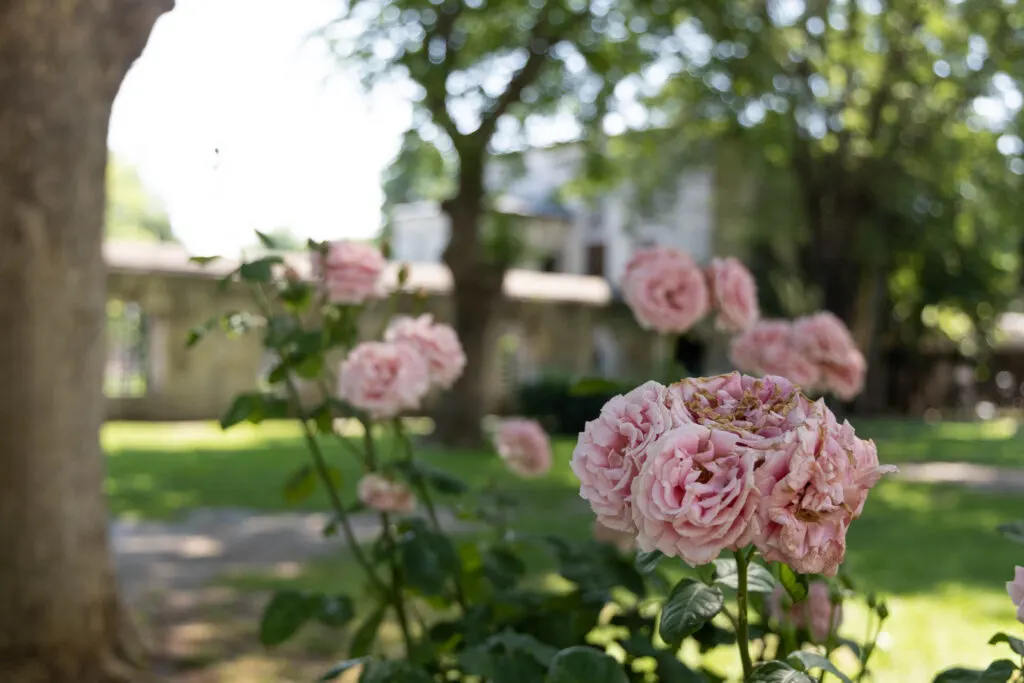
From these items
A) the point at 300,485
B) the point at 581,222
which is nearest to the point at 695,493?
the point at 300,485

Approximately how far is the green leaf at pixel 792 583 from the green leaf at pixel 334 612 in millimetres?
1355

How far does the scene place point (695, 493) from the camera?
127cm

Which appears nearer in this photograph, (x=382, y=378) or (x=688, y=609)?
(x=688, y=609)

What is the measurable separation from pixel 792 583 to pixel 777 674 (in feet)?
0.40

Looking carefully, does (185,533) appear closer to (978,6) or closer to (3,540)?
(3,540)

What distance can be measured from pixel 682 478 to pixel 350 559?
664 cm

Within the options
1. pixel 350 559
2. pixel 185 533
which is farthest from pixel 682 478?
pixel 185 533

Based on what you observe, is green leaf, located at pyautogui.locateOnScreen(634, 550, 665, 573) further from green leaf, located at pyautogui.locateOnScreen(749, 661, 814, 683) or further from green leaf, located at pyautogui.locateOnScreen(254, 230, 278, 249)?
green leaf, located at pyautogui.locateOnScreen(254, 230, 278, 249)

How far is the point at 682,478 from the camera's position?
1287mm

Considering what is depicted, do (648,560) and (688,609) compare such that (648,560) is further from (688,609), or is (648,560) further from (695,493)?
(695,493)

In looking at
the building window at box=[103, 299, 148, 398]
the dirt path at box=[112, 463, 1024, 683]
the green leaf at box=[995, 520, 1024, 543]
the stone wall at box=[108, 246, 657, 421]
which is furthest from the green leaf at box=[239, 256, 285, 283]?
the building window at box=[103, 299, 148, 398]

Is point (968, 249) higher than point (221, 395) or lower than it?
higher

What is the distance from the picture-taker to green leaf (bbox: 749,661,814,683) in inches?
58.0

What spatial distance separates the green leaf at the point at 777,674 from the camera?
1474 mm
